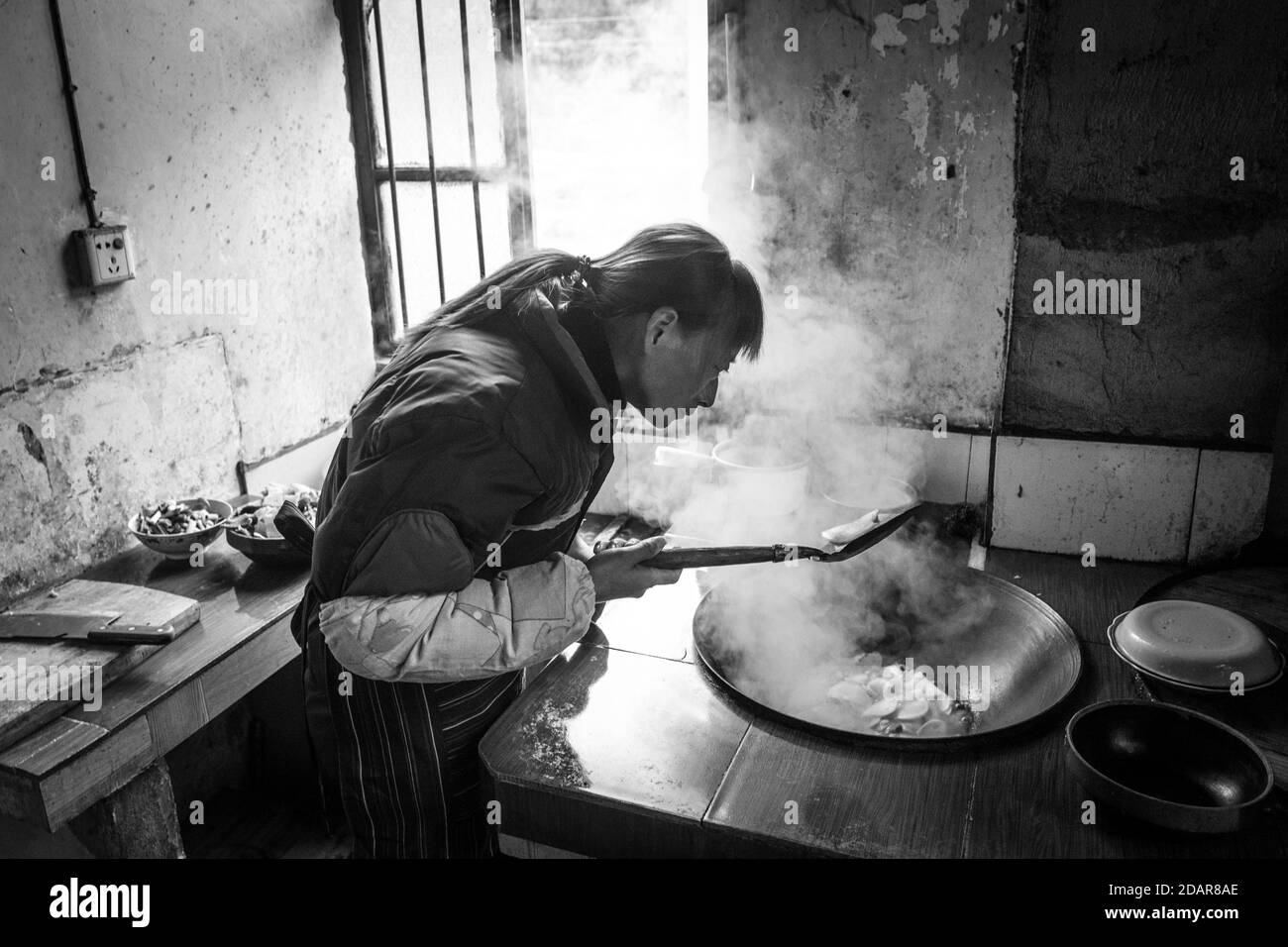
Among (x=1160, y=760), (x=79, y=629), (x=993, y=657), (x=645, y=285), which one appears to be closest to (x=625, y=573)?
(x=645, y=285)

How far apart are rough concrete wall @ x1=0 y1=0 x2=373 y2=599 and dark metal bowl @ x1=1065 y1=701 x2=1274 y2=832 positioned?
8.26 feet

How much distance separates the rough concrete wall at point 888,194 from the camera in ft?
7.67

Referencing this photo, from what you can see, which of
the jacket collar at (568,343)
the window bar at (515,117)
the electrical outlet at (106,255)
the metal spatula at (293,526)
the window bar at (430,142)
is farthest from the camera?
the window bar at (430,142)

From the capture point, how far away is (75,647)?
217 cm

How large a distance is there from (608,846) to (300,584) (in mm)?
1361

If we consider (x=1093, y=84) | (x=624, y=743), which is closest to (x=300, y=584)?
(x=624, y=743)

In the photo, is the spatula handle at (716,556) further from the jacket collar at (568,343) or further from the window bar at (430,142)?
the window bar at (430,142)

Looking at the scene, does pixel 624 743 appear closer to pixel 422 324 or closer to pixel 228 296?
pixel 422 324

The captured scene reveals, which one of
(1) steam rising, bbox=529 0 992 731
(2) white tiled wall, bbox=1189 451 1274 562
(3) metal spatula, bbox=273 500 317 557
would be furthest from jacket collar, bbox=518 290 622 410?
(2) white tiled wall, bbox=1189 451 1274 562

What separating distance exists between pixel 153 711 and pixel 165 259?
138 cm

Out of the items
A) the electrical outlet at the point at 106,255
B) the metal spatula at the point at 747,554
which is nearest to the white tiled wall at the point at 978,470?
the metal spatula at the point at 747,554

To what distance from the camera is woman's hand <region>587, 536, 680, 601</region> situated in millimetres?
1881

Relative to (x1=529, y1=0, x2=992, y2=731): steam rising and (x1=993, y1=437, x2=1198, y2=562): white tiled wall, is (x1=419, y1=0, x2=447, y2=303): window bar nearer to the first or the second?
(x1=529, y1=0, x2=992, y2=731): steam rising

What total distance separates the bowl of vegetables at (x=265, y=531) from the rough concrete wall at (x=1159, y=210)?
6.68ft
